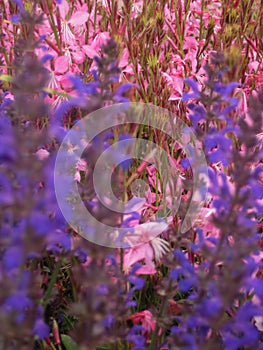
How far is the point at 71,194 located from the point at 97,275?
1.86ft

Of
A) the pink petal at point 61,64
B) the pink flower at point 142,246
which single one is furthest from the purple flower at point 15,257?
the pink petal at point 61,64

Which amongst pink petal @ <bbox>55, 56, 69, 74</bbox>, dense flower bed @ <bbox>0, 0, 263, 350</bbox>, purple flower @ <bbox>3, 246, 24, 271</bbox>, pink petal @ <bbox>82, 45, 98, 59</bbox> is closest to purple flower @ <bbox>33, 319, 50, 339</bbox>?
dense flower bed @ <bbox>0, 0, 263, 350</bbox>

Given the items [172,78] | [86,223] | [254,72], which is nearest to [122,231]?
[86,223]

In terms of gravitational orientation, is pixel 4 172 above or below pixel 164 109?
above

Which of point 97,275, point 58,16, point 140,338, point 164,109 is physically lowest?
point 140,338

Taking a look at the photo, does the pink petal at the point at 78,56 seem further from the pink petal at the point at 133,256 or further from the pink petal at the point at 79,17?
the pink petal at the point at 133,256

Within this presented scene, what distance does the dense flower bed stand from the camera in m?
0.94

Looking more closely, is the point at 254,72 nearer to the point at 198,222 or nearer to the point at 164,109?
the point at 164,109

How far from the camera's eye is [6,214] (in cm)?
105

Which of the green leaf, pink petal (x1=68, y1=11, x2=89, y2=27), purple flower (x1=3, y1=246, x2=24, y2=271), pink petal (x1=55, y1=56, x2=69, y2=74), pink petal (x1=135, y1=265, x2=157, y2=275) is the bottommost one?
the green leaf

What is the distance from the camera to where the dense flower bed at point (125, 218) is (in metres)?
0.94

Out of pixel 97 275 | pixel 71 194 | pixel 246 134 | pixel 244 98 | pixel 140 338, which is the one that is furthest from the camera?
pixel 244 98

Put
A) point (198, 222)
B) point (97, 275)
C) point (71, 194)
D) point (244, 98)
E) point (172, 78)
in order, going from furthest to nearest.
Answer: point (172, 78)
point (244, 98)
point (198, 222)
point (71, 194)
point (97, 275)

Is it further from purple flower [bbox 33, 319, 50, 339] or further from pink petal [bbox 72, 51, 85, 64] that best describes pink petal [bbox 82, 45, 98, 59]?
purple flower [bbox 33, 319, 50, 339]
